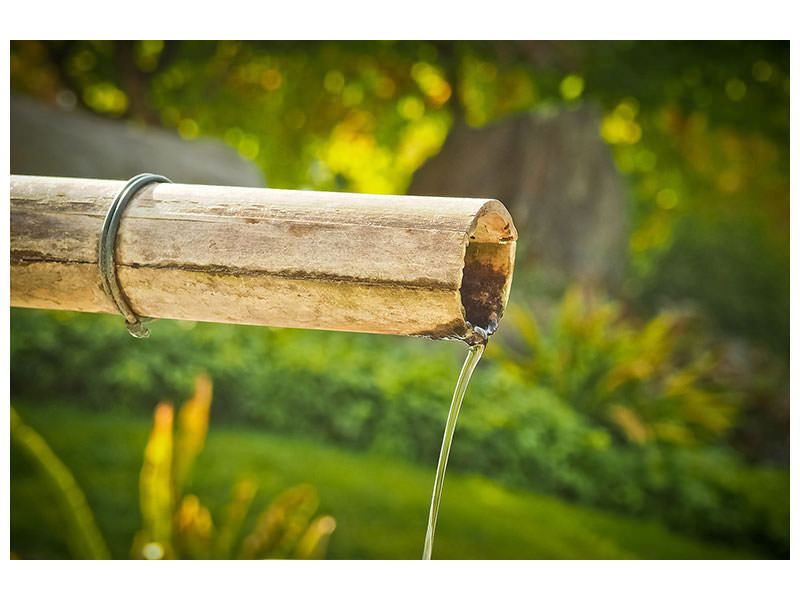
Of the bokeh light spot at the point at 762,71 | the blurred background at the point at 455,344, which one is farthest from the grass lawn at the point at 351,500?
the bokeh light spot at the point at 762,71

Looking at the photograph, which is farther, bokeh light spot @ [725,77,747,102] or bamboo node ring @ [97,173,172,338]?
bokeh light spot @ [725,77,747,102]

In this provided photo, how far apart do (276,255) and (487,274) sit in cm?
24

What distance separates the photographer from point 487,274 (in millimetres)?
794

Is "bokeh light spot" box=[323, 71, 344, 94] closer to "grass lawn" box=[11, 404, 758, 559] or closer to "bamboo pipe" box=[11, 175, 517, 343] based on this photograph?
"grass lawn" box=[11, 404, 758, 559]

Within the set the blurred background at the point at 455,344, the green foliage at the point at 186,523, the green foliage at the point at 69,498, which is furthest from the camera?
the blurred background at the point at 455,344

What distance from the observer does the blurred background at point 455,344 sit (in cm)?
238

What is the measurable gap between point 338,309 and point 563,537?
2020mm

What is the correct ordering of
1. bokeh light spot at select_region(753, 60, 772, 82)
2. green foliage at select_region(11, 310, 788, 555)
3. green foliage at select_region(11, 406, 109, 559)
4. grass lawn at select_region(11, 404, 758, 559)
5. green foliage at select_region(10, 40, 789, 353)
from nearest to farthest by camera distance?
green foliage at select_region(11, 406, 109, 559), grass lawn at select_region(11, 404, 758, 559), green foliage at select_region(11, 310, 788, 555), bokeh light spot at select_region(753, 60, 772, 82), green foliage at select_region(10, 40, 789, 353)

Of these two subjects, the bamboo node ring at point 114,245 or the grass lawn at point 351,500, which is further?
the grass lawn at point 351,500

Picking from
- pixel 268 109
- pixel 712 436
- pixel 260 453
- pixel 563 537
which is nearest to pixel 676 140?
pixel 712 436

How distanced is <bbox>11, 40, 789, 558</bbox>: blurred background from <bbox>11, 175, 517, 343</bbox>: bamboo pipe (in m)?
0.99

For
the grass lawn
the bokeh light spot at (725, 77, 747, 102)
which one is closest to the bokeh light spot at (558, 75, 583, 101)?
the bokeh light spot at (725, 77, 747, 102)

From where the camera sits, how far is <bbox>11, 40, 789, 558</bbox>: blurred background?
238cm

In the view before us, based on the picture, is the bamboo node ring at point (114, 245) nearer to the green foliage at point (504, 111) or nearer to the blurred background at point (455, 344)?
the blurred background at point (455, 344)
